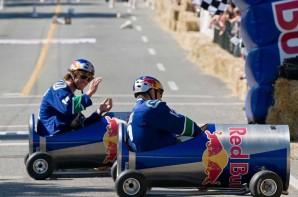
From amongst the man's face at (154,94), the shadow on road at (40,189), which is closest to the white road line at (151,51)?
the shadow on road at (40,189)

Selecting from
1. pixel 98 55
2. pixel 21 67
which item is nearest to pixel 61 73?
pixel 21 67

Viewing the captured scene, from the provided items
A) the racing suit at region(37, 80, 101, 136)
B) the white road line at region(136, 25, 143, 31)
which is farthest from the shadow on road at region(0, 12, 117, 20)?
the racing suit at region(37, 80, 101, 136)

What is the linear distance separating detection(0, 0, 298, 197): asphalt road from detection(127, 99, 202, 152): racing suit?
0.92 m

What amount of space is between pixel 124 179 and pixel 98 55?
2391 cm

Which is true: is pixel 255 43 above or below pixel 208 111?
above

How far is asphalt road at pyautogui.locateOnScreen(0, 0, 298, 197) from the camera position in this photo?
12.1 m

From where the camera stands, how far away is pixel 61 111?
1181cm

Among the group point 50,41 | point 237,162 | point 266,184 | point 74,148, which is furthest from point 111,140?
point 50,41

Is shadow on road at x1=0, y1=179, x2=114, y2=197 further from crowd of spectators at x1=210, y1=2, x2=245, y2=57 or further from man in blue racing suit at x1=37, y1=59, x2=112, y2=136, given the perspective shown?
crowd of spectators at x1=210, y1=2, x2=245, y2=57

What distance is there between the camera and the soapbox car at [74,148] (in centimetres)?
1195

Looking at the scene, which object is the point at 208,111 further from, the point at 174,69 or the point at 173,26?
the point at 173,26

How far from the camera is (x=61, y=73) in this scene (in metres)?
28.5

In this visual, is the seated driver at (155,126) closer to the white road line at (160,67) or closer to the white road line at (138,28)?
the white road line at (160,67)

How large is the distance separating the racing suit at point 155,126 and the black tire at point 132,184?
0.99 feet
